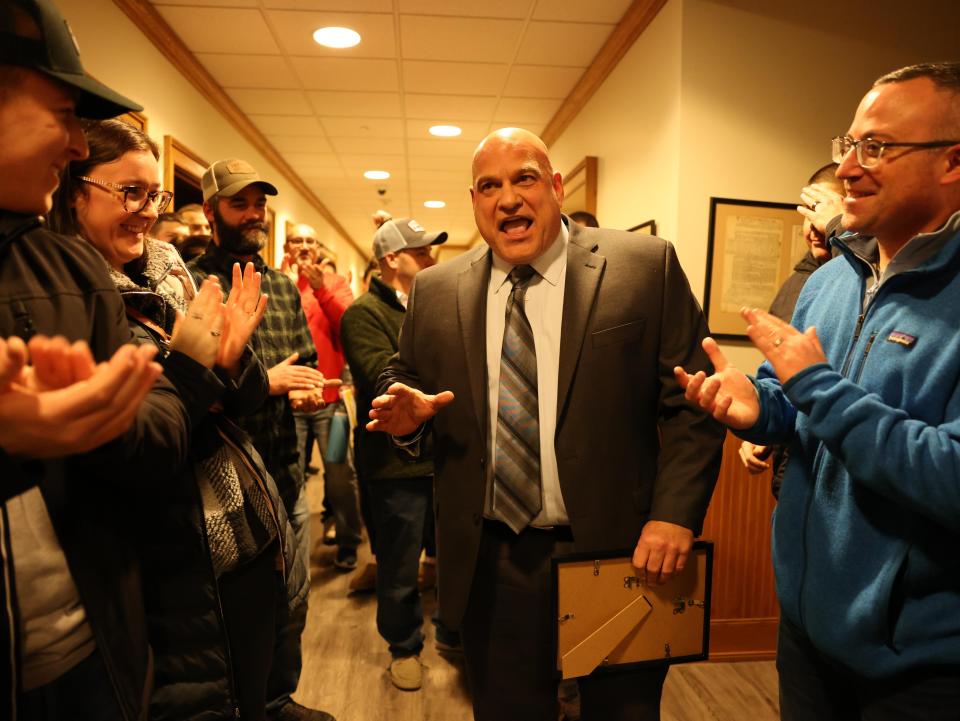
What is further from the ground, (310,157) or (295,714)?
(310,157)

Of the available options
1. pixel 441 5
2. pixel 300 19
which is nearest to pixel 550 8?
pixel 441 5

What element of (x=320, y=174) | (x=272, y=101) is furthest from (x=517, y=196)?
(x=320, y=174)

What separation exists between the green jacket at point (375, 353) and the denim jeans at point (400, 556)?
6 cm

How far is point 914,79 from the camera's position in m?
1.04

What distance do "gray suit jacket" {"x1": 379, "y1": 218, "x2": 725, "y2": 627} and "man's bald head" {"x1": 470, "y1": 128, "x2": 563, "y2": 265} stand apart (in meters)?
0.09

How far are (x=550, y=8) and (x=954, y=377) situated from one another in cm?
275

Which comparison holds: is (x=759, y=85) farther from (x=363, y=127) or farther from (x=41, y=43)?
(x=363, y=127)

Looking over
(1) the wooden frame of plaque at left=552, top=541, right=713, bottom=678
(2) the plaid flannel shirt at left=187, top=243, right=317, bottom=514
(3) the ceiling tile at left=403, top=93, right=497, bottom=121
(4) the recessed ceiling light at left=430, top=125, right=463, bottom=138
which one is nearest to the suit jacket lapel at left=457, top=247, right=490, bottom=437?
(1) the wooden frame of plaque at left=552, top=541, right=713, bottom=678

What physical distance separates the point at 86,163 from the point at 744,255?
8.13 ft

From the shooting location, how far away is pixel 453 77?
3.92m

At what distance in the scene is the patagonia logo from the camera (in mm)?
979

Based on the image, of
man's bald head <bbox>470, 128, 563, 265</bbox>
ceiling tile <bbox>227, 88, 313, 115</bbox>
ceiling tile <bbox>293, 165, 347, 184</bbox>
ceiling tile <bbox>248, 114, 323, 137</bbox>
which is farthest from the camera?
ceiling tile <bbox>293, 165, 347, 184</bbox>

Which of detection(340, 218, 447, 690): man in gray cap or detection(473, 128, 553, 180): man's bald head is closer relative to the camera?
detection(473, 128, 553, 180): man's bald head

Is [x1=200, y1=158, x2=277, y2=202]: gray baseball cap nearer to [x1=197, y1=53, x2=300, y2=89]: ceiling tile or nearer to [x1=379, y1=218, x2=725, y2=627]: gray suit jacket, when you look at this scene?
[x1=379, y1=218, x2=725, y2=627]: gray suit jacket
